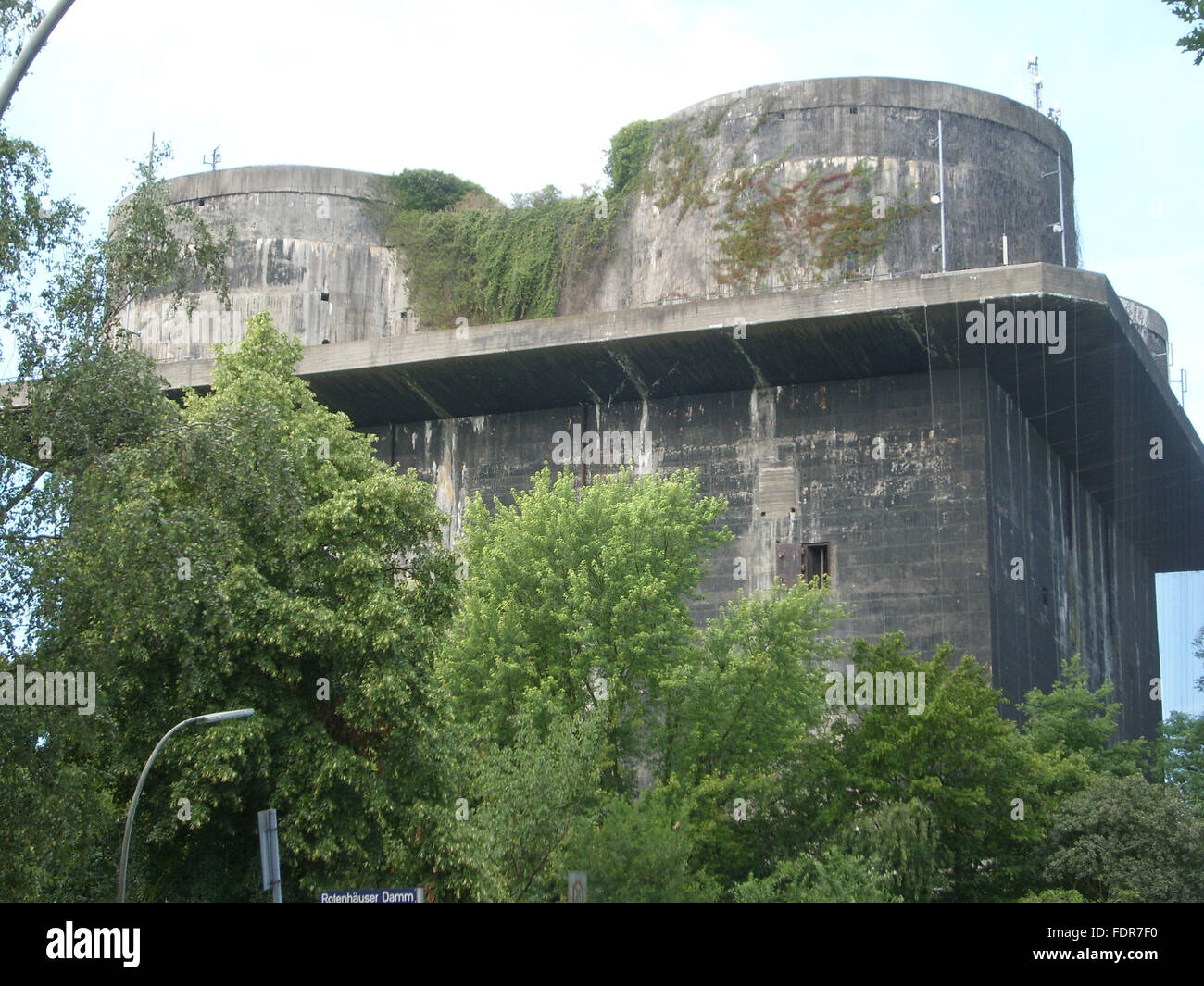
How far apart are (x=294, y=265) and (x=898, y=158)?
20.5m

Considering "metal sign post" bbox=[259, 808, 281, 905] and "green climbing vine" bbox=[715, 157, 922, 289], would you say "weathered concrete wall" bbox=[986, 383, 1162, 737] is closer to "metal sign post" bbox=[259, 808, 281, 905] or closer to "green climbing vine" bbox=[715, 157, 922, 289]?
"green climbing vine" bbox=[715, 157, 922, 289]

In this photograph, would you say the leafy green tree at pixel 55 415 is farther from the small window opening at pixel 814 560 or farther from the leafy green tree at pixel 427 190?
the leafy green tree at pixel 427 190

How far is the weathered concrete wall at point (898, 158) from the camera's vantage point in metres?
44.5

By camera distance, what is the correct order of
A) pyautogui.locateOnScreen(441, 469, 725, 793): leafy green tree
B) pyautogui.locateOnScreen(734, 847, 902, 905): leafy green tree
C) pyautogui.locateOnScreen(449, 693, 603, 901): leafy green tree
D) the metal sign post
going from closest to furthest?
1. the metal sign post
2. pyautogui.locateOnScreen(734, 847, 902, 905): leafy green tree
3. pyautogui.locateOnScreen(449, 693, 603, 901): leafy green tree
4. pyautogui.locateOnScreen(441, 469, 725, 793): leafy green tree

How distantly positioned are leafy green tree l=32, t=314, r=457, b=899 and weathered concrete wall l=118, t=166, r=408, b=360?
25557 mm

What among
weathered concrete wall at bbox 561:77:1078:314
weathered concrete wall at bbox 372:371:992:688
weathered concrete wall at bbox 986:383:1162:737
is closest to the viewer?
weathered concrete wall at bbox 372:371:992:688

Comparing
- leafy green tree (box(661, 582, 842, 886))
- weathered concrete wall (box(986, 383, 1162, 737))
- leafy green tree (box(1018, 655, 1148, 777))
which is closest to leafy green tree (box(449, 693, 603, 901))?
leafy green tree (box(661, 582, 842, 886))

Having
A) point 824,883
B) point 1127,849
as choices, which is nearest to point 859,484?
point 1127,849

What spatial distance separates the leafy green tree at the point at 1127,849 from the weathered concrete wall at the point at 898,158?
1799cm

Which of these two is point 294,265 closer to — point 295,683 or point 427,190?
point 427,190

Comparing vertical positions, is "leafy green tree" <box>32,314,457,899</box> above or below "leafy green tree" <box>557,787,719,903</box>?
above

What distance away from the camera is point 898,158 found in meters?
44.6

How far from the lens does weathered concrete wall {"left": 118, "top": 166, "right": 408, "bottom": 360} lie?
175 ft
